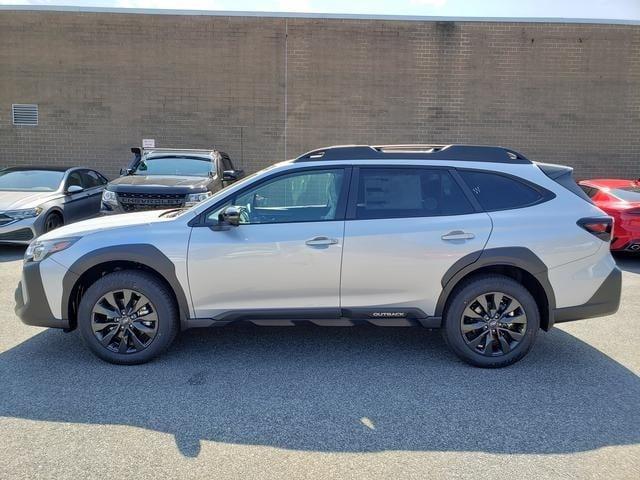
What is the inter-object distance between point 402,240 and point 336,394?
1.31 meters

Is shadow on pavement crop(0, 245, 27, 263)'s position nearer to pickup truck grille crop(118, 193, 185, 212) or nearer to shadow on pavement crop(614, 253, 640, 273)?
pickup truck grille crop(118, 193, 185, 212)

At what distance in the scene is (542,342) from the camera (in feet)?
17.0

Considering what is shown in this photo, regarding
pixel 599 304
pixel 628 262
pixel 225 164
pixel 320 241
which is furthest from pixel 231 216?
pixel 628 262

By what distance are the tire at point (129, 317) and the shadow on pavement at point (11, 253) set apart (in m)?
5.14

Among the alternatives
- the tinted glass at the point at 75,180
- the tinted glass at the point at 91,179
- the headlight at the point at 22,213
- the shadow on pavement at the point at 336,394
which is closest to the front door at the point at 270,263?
the shadow on pavement at the point at 336,394

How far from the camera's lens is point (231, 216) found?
4.36 m

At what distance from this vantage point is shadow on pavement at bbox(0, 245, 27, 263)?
8.78 m

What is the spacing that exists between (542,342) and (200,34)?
12323 mm

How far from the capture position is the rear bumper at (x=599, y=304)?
4484 millimetres

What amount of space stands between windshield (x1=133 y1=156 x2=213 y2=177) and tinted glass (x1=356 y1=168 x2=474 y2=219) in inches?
222

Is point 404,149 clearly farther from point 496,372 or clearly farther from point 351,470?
point 351,470

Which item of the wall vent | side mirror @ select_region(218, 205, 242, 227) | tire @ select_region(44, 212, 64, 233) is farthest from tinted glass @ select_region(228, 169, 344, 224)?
the wall vent

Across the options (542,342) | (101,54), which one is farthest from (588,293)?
(101,54)

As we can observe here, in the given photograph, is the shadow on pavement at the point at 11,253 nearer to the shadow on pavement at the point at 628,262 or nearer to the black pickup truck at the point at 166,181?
the black pickup truck at the point at 166,181
